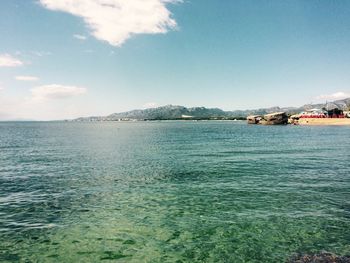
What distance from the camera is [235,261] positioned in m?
14.1

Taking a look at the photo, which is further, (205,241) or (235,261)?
(205,241)

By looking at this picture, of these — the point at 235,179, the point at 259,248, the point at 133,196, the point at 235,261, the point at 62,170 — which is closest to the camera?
the point at 235,261

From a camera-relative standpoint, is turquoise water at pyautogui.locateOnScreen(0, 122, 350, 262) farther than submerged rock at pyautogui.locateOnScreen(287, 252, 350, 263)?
Yes

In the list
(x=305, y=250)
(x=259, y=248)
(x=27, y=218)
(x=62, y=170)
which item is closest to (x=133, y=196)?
(x=27, y=218)

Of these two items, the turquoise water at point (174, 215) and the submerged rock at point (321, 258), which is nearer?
the submerged rock at point (321, 258)

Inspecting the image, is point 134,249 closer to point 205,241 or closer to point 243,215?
point 205,241

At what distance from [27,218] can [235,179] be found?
19256mm

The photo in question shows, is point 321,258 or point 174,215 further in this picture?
point 174,215

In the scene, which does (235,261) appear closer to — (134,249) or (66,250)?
(134,249)

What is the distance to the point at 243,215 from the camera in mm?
20156

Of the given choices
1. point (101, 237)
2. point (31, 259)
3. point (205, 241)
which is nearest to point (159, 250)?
point (205, 241)

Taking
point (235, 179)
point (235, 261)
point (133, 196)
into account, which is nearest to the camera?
point (235, 261)

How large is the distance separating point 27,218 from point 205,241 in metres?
11.6

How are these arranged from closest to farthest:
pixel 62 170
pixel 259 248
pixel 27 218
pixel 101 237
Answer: pixel 259 248 < pixel 101 237 < pixel 27 218 < pixel 62 170
